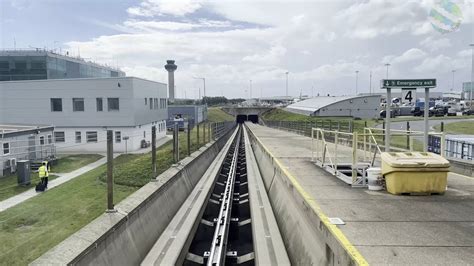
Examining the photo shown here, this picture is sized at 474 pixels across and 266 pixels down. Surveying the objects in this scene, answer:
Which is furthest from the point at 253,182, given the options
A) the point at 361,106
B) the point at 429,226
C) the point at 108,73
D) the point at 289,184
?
the point at 108,73

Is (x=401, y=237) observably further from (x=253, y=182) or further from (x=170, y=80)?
(x=170, y=80)

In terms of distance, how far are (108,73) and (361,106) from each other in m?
62.3

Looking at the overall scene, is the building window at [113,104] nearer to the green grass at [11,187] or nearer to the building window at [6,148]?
the building window at [6,148]

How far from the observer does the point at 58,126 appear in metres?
39.3

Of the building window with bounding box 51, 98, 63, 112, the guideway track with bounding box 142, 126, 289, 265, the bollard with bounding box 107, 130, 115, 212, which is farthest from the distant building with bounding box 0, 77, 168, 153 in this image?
the bollard with bounding box 107, 130, 115, 212

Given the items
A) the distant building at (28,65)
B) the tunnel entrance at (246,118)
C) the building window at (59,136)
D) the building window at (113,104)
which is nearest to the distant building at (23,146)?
Answer: the building window at (59,136)

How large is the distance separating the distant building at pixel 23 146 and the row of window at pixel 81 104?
8226 mm

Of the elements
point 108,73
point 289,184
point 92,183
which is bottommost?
point 92,183

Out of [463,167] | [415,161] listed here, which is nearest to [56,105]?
[463,167]

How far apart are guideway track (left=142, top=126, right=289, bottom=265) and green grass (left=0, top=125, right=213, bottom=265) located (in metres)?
3.40

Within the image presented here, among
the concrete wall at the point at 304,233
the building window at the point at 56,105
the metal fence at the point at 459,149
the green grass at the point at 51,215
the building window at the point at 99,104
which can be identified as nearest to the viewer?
the concrete wall at the point at 304,233

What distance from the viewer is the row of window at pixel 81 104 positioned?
129 feet

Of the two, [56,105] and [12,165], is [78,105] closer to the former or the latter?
[56,105]

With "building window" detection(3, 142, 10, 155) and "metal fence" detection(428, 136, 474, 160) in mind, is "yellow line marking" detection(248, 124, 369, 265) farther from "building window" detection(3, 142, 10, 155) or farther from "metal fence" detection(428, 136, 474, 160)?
"building window" detection(3, 142, 10, 155)
